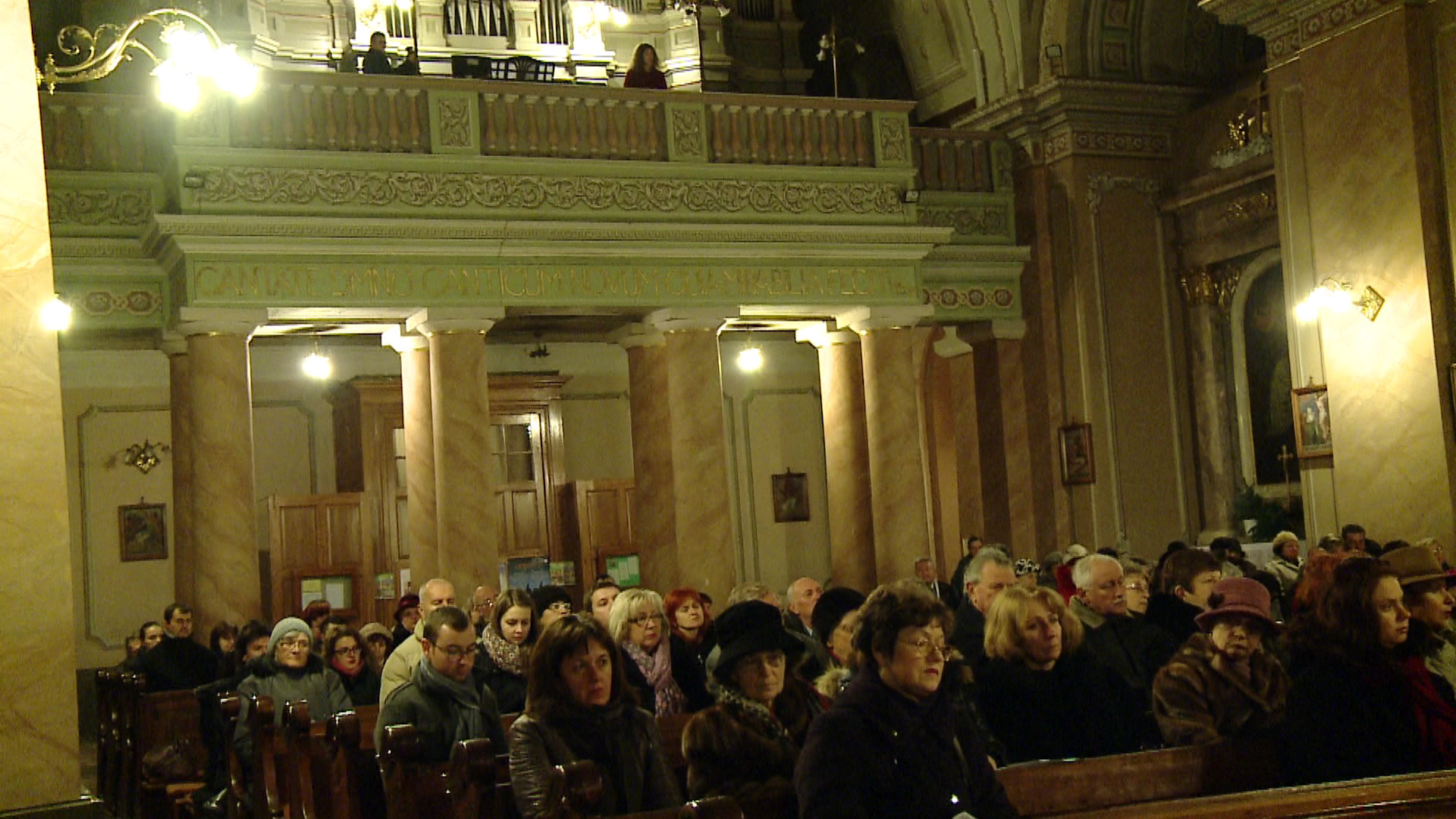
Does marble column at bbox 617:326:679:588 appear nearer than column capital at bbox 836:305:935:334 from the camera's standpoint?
Yes

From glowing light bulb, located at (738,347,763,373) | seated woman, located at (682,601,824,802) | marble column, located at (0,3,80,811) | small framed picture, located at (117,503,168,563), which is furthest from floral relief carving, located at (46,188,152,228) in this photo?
seated woman, located at (682,601,824,802)

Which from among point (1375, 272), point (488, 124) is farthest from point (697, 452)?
point (1375, 272)

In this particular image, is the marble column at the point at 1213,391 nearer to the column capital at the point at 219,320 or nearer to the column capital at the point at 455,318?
the column capital at the point at 455,318

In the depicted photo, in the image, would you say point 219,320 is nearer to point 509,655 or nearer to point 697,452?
point 697,452

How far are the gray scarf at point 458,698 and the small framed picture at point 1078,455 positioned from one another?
1159 cm

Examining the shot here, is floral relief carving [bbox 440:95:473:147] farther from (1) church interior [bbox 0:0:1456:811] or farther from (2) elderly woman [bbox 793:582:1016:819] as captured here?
(2) elderly woman [bbox 793:582:1016:819]

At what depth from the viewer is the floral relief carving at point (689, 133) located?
15.0 metres

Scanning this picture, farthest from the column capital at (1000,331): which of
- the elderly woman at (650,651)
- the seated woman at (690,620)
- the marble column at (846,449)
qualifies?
the elderly woman at (650,651)

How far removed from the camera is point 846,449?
643 inches

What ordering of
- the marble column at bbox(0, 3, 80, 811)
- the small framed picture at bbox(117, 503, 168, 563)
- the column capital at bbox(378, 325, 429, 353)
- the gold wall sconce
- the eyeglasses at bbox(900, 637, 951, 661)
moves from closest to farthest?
the eyeglasses at bbox(900, 637, 951, 661) → the marble column at bbox(0, 3, 80, 811) → the gold wall sconce → the column capital at bbox(378, 325, 429, 353) → the small framed picture at bbox(117, 503, 168, 563)

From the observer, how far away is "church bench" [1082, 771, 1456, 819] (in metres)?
3.70

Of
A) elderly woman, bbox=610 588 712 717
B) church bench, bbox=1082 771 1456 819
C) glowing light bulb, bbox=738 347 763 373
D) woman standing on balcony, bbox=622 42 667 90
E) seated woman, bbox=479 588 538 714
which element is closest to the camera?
church bench, bbox=1082 771 1456 819

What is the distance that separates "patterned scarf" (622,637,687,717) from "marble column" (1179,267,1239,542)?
1097cm

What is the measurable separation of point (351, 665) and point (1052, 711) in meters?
4.36
